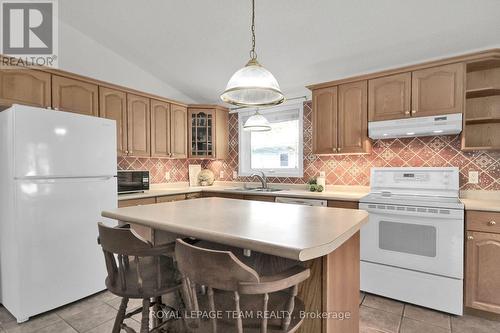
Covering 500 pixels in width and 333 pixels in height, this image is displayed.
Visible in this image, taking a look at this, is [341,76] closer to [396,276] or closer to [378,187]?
[378,187]

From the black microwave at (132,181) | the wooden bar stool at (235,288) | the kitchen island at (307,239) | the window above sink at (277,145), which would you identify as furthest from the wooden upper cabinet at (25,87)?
the window above sink at (277,145)

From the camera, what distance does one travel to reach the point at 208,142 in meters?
4.11

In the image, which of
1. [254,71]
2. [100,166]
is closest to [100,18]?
[100,166]

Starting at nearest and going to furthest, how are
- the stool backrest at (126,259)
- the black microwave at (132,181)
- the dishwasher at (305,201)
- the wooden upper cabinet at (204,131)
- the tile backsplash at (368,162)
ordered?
1. the stool backrest at (126,259)
2. the tile backsplash at (368,162)
3. the dishwasher at (305,201)
4. the black microwave at (132,181)
5. the wooden upper cabinet at (204,131)

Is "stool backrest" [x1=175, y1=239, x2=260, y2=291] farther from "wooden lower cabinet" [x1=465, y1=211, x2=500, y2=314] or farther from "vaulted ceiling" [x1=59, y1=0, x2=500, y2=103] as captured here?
"vaulted ceiling" [x1=59, y1=0, x2=500, y2=103]

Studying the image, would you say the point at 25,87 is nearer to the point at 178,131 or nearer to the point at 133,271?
the point at 178,131

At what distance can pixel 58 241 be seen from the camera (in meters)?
2.19

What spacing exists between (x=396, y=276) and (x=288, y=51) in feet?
8.01

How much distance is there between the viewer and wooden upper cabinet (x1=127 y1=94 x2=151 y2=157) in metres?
3.25

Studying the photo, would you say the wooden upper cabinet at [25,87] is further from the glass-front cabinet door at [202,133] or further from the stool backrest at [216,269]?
the stool backrest at [216,269]

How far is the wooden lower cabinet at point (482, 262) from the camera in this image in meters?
2.04

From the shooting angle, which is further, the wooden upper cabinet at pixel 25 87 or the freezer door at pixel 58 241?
the wooden upper cabinet at pixel 25 87
